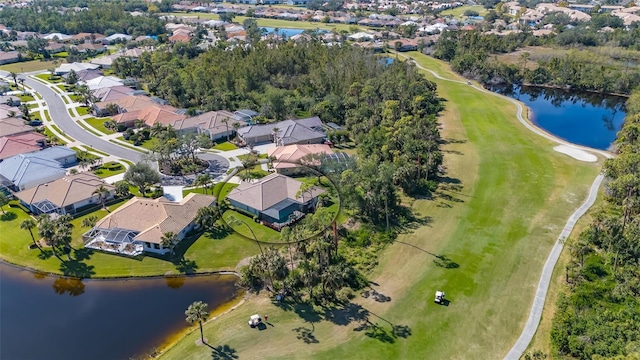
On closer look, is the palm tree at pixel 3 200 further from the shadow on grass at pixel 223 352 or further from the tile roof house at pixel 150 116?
the shadow on grass at pixel 223 352

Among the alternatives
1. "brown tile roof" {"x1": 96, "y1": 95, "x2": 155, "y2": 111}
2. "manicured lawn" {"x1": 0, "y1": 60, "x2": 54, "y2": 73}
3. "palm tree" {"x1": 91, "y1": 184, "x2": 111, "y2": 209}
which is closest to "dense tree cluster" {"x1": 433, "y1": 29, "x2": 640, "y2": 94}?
"brown tile roof" {"x1": 96, "y1": 95, "x2": 155, "y2": 111}

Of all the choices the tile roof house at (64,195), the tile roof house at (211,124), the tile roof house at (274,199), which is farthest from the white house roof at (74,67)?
the tile roof house at (274,199)

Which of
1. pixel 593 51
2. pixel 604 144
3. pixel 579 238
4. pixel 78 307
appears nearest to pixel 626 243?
pixel 579 238

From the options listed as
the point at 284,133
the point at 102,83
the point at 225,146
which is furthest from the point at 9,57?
the point at 284,133

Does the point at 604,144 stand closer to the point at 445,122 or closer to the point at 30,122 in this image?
the point at 445,122

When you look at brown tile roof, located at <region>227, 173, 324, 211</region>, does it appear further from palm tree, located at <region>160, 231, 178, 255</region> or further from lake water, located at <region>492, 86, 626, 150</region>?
lake water, located at <region>492, 86, 626, 150</region>
